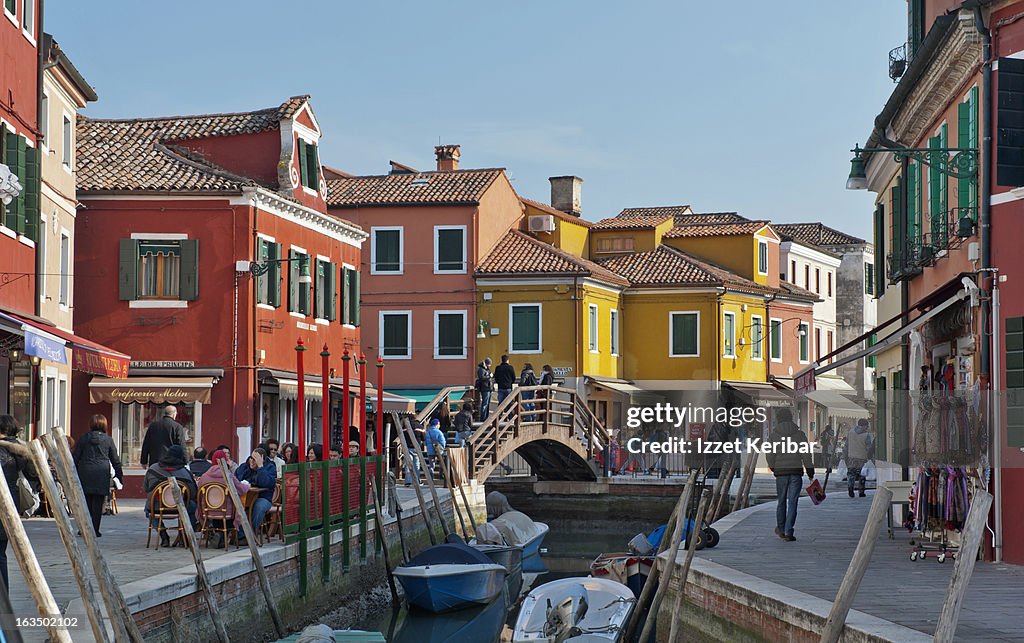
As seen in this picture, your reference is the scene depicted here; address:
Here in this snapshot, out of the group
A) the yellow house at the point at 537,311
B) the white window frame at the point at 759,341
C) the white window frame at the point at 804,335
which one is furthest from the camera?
the white window frame at the point at 804,335

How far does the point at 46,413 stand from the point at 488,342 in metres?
22.8

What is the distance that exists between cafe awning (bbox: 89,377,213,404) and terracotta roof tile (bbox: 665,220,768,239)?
90.4 ft

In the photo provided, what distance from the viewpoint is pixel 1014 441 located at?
15.4 m

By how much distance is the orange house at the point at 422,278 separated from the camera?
4531 centimetres

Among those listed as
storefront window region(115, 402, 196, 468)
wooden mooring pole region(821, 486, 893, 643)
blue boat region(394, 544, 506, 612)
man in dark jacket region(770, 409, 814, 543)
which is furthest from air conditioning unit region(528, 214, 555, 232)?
wooden mooring pole region(821, 486, 893, 643)

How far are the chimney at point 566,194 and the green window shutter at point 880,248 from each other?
2866cm

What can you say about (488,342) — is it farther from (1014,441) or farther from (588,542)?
(1014,441)

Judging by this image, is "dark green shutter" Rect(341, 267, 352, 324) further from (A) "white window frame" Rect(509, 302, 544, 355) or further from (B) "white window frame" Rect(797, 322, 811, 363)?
(B) "white window frame" Rect(797, 322, 811, 363)

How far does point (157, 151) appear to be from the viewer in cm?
3209

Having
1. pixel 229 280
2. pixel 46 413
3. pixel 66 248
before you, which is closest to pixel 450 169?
pixel 229 280

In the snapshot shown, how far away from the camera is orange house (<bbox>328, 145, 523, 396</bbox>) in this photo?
149 ft

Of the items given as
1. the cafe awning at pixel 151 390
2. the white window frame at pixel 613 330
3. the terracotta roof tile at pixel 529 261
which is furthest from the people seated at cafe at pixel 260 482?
the white window frame at pixel 613 330

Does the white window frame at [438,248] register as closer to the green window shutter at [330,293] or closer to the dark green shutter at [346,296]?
the dark green shutter at [346,296]

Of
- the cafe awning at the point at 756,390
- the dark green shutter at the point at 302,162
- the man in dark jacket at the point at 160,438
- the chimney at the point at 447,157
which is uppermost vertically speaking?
the chimney at the point at 447,157
